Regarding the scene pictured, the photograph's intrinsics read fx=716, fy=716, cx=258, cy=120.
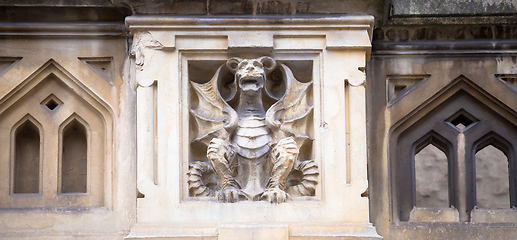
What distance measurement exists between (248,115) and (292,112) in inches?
13.5

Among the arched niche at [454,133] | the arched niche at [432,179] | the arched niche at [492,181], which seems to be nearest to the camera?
the arched niche at [454,133]

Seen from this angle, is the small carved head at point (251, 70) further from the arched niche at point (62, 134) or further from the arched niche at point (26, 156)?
the arched niche at point (26, 156)

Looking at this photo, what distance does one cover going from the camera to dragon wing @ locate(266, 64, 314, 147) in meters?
5.46

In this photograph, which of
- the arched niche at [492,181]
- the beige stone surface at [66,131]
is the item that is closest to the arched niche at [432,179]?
the arched niche at [492,181]

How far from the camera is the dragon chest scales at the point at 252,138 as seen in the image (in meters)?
5.41

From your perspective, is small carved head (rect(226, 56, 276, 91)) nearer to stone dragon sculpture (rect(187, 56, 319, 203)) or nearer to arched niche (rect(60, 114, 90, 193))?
stone dragon sculpture (rect(187, 56, 319, 203))

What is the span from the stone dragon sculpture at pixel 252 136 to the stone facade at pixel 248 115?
0.04ft

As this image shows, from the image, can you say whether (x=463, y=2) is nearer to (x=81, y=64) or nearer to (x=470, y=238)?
(x=470, y=238)

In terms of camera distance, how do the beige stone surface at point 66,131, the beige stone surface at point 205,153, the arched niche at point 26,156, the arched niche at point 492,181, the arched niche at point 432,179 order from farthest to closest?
the arched niche at point 432,179 → the arched niche at point 492,181 → the arched niche at point 26,156 → the beige stone surface at point 66,131 → the beige stone surface at point 205,153

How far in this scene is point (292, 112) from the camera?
5.54m

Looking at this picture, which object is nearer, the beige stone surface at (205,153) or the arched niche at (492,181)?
the beige stone surface at (205,153)

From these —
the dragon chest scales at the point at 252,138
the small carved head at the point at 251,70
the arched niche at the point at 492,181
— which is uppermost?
the small carved head at the point at 251,70

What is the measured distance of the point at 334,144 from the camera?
5.37m

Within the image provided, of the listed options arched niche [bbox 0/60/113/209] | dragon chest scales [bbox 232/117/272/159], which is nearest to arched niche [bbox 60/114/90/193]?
arched niche [bbox 0/60/113/209]
